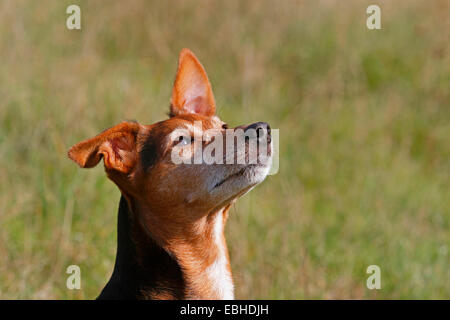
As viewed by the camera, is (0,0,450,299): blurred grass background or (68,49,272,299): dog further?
(0,0,450,299): blurred grass background

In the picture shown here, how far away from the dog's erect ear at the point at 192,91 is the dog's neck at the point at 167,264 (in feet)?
2.25

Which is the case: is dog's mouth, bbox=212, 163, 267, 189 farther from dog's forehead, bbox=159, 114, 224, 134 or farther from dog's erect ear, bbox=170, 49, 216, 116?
dog's erect ear, bbox=170, 49, 216, 116

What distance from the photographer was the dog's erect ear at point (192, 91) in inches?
162

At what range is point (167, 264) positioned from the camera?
12.0ft

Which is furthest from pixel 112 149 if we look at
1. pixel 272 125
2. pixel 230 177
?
pixel 272 125

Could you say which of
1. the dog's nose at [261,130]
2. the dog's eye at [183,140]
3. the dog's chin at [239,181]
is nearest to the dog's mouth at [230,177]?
the dog's chin at [239,181]

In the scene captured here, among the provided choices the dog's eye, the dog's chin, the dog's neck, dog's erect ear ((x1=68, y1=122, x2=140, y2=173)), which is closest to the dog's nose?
the dog's chin

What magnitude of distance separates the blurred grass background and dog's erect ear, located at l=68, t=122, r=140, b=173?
156 cm

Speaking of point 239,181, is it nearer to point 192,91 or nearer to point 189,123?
point 189,123

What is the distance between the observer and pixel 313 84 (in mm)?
8062

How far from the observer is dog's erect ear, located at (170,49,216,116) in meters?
4.12

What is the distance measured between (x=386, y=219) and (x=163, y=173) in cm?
305

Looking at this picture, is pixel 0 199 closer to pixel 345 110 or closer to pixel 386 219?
pixel 386 219

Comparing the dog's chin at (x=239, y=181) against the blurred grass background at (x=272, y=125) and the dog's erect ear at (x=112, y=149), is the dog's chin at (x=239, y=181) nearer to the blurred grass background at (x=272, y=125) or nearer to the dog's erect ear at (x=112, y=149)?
the dog's erect ear at (x=112, y=149)
